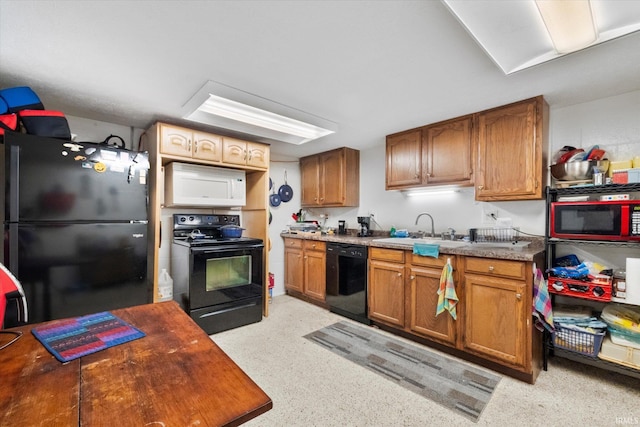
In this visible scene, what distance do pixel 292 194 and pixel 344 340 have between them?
237 cm

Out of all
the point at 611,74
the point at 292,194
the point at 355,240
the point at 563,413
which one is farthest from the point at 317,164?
the point at 563,413

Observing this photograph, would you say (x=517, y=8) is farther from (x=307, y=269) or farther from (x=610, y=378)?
(x=307, y=269)

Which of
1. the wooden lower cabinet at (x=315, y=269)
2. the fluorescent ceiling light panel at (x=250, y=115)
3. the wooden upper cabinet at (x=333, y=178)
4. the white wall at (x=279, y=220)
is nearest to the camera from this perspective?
the fluorescent ceiling light panel at (x=250, y=115)

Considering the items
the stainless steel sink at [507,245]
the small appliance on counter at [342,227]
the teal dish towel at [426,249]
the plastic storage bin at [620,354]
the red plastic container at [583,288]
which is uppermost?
the small appliance on counter at [342,227]

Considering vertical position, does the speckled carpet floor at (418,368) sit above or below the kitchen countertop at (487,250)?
below

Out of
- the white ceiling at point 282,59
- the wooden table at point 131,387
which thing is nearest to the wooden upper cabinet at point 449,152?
the white ceiling at point 282,59

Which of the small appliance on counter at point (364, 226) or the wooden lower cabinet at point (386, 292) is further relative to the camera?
the small appliance on counter at point (364, 226)

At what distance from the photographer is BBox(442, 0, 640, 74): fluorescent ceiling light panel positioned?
4.13 feet

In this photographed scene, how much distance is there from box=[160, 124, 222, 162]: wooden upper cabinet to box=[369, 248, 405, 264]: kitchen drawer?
1939 millimetres

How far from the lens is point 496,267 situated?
215cm

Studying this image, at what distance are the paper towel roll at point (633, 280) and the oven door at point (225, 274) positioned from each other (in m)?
3.03

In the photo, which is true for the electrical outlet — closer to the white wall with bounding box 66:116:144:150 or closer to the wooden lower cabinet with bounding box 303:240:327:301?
the wooden lower cabinet with bounding box 303:240:327:301

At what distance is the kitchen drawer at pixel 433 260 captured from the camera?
7.88ft

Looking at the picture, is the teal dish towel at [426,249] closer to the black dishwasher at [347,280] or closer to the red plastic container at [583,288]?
the black dishwasher at [347,280]
